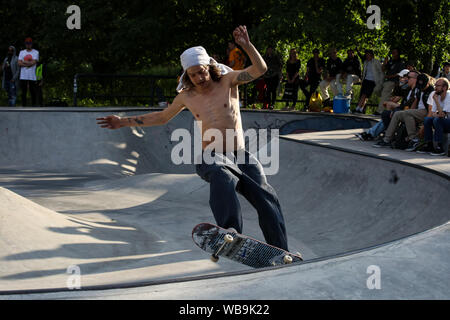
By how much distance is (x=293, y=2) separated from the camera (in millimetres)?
18031

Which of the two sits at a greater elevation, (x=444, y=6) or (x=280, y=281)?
(x=444, y=6)

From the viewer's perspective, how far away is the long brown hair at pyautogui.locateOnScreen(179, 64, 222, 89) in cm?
520

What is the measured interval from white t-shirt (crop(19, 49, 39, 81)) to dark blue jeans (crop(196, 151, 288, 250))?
509 inches

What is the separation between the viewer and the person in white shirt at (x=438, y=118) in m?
9.01

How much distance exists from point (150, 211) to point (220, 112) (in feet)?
12.8

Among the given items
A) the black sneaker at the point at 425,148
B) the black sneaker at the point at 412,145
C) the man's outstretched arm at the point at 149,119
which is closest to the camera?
the man's outstretched arm at the point at 149,119

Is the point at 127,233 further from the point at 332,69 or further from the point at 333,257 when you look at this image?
the point at 332,69

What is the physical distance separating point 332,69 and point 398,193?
8889 mm

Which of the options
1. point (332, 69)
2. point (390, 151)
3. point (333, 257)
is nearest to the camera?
point (333, 257)

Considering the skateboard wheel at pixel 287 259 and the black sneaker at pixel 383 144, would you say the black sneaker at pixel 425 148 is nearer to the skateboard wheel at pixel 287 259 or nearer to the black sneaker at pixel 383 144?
the black sneaker at pixel 383 144

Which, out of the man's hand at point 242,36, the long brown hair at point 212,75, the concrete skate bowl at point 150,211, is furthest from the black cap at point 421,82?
the man's hand at point 242,36

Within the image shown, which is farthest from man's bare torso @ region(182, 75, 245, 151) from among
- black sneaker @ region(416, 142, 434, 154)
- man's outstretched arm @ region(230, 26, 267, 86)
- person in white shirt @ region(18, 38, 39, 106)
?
person in white shirt @ region(18, 38, 39, 106)

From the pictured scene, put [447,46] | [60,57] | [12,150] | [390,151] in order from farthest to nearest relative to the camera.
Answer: [60,57] → [447,46] → [12,150] → [390,151]

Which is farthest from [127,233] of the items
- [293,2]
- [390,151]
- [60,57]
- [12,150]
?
[60,57]
